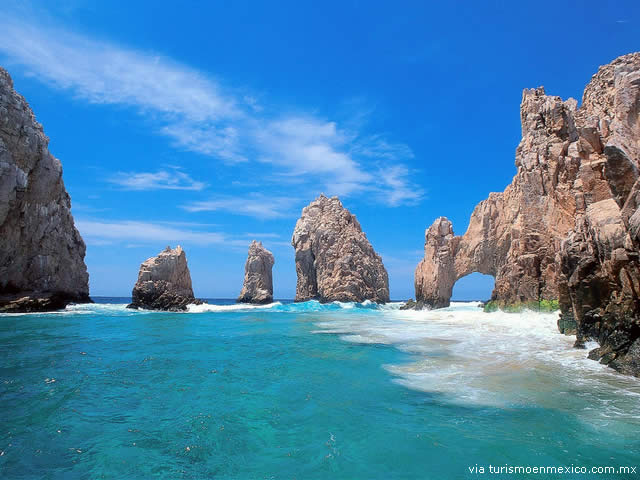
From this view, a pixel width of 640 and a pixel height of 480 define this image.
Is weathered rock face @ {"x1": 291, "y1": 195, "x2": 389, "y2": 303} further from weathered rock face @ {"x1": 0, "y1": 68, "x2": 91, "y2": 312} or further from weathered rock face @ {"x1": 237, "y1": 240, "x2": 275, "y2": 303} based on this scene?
weathered rock face @ {"x1": 0, "y1": 68, "x2": 91, "y2": 312}

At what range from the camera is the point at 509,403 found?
7.19 m

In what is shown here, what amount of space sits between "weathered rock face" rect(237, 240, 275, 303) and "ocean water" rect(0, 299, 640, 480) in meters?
55.2

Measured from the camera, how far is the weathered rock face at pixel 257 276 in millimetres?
68312

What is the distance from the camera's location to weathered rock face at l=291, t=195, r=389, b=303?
61844mm

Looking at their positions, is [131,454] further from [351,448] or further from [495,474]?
[495,474]

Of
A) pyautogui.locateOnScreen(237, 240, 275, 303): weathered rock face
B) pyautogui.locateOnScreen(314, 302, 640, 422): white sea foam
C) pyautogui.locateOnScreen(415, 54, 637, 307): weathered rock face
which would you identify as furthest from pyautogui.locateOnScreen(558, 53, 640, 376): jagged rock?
pyautogui.locateOnScreen(237, 240, 275, 303): weathered rock face

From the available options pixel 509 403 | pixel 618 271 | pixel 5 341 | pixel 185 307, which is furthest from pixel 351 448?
pixel 185 307

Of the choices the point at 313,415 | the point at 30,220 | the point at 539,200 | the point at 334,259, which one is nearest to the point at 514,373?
the point at 313,415

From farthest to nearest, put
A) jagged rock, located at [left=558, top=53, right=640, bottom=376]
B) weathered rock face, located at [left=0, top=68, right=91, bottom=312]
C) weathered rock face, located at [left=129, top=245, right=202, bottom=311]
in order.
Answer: weathered rock face, located at [left=129, top=245, right=202, bottom=311] → weathered rock face, located at [left=0, top=68, right=91, bottom=312] → jagged rock, located at [left=558, top=53, right=640, bottom=376]

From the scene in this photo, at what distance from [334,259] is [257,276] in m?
15.3

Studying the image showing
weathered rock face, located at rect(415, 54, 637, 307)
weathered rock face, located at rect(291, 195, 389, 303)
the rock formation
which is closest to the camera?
the rock formation

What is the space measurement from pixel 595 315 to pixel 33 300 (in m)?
A: 42.1

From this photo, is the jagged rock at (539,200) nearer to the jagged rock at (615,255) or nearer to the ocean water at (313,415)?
the jagged rock at (615,255)

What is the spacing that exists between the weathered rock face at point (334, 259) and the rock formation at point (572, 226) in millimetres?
15104
